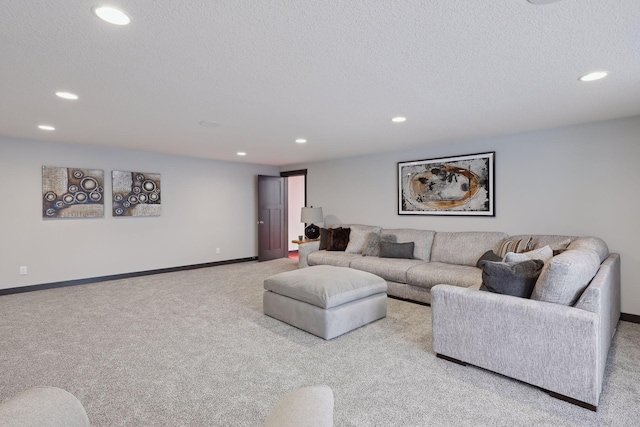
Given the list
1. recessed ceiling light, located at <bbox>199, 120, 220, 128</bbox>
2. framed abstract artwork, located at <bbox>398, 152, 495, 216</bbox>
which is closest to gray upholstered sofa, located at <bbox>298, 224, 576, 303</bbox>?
framed abstract artwork, located at <bbox>398, 152, 495, 216</bbox>

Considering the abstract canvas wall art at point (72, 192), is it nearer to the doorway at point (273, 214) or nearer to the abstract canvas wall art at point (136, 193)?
the abstract canvas wall art at point (136, 193)

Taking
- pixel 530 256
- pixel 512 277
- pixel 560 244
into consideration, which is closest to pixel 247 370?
pixel 512 277

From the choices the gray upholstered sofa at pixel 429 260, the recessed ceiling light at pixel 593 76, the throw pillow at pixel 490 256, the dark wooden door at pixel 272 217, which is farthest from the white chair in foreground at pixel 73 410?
the dark wooden door at pixel 272 217

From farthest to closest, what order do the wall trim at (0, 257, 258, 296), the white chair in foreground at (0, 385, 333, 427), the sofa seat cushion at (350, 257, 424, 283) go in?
the wall trim at (0, 257, 258, 296) → the sofa seat cushion at (350, 257, 424, 283) → the white chair in foreground at (0, 385, 333, 427)

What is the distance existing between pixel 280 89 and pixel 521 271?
2.28m

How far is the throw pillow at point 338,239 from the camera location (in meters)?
5.81

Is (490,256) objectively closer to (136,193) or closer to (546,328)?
→ (546,328)

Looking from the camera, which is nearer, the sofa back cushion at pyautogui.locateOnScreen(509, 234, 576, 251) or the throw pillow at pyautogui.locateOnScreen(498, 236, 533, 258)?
the sofa back cushion at pyautogui.locateOnScreen(509, 234, 576, 251)

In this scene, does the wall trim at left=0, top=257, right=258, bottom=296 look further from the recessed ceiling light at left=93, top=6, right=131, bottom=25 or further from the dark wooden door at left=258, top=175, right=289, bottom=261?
the recessed ceiling light at left=93, top=6, right=131, bottom=25

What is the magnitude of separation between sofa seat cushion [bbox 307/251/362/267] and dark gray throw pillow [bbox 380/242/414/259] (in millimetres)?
458

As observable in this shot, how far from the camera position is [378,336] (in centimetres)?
317

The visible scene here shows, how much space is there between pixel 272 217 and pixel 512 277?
5.74 metres

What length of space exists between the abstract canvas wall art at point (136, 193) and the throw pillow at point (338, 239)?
10.3ft

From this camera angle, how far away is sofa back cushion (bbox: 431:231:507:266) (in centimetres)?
435
